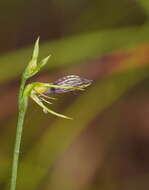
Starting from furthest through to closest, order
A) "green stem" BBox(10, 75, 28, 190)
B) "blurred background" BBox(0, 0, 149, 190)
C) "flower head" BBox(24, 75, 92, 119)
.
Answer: "blurred background" BBox(0, 0, 149, 190) → "flower head" BBox(24, 75, 92, 119) → "green stem" BBox(10, 75, 28, 190)

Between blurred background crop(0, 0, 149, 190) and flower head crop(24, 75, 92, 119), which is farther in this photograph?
blurred background crop(0, 0, 149, 190)

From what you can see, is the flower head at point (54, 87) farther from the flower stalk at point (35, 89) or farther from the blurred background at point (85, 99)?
the blurred background at point (85, 99)

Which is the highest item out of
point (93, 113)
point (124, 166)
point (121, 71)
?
point (121, 71)

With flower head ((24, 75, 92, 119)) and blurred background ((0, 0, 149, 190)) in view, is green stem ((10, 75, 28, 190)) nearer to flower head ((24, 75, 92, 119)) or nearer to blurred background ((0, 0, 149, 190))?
flower head ((24, 75, 92, 119))

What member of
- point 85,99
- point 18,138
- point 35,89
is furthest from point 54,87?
point 85,99

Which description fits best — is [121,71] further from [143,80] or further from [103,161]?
[103,161]

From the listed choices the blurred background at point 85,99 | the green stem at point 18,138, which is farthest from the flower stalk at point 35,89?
the blurred background at point 85,99

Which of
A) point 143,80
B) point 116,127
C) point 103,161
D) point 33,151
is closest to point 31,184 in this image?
point 33,151

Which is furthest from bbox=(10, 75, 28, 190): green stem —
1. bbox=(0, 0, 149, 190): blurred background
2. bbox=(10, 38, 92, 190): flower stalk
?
bbox=(0, 0, 149, 190): blurred background

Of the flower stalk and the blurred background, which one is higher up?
the flower stalk
